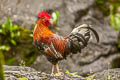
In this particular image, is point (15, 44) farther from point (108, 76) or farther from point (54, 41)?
point (108, 76)

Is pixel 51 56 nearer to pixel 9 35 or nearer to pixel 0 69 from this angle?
pixel 0 69

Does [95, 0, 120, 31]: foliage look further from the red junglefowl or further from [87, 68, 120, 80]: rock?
the red junglefowl

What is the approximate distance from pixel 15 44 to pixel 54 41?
363cm

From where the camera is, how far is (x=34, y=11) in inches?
442

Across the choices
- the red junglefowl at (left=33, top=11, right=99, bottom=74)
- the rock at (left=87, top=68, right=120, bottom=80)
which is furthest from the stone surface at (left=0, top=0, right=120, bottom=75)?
the red junglefowl at (left=33, top=11, right=99, bottom=74)

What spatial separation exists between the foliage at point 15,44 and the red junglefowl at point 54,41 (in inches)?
131

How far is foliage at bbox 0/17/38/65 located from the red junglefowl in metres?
3.34

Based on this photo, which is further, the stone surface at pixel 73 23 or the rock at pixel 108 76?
the stone surface at pixel 73 23

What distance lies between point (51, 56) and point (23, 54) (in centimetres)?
365

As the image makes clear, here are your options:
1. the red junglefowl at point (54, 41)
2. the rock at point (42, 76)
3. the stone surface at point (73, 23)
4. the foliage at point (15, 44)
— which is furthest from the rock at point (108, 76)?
the foliage at point (15, 44)

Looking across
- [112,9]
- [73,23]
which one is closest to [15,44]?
[73,23]

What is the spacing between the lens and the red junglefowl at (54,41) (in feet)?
20.2

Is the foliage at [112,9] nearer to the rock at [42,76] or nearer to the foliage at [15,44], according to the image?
the foliage at [15,44]

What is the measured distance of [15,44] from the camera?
9500 millimetres
